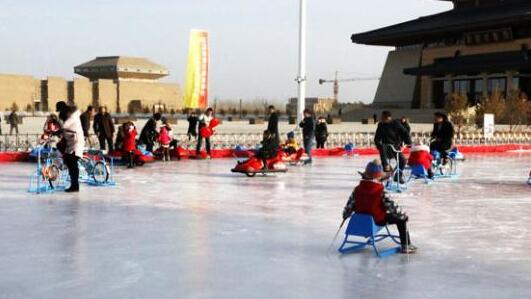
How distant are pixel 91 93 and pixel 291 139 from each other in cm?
7859

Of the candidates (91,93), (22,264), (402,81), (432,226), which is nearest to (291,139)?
(432,226)

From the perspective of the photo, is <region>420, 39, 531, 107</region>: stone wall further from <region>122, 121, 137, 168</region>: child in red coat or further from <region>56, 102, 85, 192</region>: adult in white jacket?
<region>56, 102, 85, 192</region>: adult in white jacket

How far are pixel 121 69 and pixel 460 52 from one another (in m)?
58.6

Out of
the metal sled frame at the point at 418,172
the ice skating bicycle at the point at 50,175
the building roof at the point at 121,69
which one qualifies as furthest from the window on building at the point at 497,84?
the building roof at the point at 121,69

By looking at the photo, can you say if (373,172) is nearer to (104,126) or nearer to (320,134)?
(104,126)

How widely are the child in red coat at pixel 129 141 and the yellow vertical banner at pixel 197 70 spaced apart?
1372cm

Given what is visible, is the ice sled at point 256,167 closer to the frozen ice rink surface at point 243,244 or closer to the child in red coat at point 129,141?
the frozen ice rink surface at point 243,244

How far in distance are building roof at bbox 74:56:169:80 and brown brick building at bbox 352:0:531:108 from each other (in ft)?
145

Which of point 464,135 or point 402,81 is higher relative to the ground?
point 402,81

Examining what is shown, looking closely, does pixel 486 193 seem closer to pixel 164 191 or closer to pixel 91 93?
pixel 164 191

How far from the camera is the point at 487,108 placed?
42.9 meters

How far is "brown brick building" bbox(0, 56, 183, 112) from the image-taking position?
90188 millimetres

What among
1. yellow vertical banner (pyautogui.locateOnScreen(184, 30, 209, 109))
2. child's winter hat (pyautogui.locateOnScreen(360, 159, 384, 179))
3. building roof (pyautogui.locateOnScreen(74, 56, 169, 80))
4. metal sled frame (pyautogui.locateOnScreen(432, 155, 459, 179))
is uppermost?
building roof (pyautogui.locateOnScreen(74, 56, 169, 80))

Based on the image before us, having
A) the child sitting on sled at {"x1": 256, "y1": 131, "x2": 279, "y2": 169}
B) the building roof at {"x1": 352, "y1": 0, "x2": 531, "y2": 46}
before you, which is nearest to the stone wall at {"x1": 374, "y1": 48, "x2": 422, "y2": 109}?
the building roof at {"x1": 352, "y1": 0, "x2": 531, "y2": 46}
